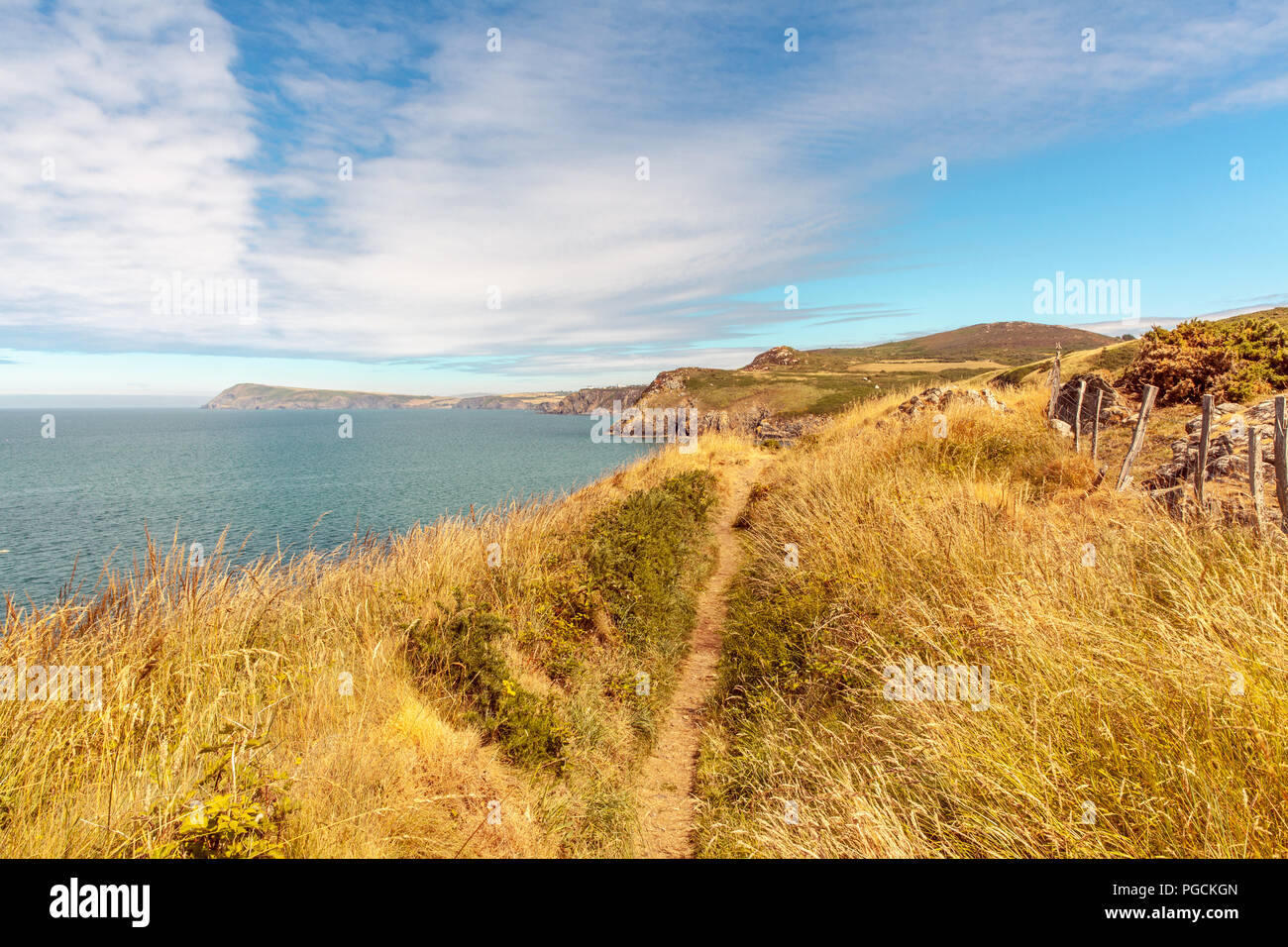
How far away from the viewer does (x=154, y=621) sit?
4.43 meters

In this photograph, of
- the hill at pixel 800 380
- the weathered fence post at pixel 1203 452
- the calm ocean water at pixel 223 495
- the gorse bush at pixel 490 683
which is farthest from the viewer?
the hill at pixel 800 380

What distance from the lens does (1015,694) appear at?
3.58 metres

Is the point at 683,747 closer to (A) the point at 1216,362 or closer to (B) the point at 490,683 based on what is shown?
(B) the point at 490,683

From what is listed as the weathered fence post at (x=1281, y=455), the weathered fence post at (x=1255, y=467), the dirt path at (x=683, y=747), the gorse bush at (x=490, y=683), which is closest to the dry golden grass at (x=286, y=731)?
the gorse bush at (x=490, y=683)

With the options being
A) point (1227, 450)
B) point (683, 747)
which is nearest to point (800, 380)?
point (1227, 450)

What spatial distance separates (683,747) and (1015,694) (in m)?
3.45

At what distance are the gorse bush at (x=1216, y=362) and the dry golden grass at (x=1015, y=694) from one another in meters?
7.64

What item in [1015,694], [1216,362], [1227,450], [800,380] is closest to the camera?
[1015,694]

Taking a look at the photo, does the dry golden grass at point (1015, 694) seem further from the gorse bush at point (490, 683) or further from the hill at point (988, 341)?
the hill at point (988, 341)

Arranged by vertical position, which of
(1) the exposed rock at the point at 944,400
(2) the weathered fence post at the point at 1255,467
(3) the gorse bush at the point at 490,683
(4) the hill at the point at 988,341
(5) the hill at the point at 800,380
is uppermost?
(4) the hill at the point at 988,341

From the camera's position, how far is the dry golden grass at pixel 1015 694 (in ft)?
Answer: 8.77

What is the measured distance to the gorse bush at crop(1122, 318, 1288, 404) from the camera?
1154 centimetres
